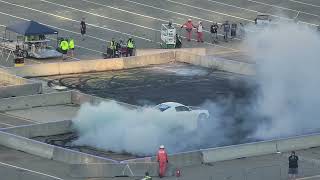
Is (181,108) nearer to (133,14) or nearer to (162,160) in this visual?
(162,160)

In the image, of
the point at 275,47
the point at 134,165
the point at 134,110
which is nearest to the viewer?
the point at 134,165

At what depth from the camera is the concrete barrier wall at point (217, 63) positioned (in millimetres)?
44156

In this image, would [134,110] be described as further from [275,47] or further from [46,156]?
[275,47]

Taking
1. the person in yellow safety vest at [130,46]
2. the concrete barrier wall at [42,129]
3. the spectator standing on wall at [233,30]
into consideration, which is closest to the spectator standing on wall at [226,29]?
the spectator standing on wall at [233,30]

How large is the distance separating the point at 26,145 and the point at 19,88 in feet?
25.8

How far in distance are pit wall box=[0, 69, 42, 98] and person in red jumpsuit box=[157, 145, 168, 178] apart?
11603mm

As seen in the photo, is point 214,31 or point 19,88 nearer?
point 19,88

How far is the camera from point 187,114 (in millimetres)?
34000

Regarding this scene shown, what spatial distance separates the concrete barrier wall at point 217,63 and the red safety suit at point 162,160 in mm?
16116

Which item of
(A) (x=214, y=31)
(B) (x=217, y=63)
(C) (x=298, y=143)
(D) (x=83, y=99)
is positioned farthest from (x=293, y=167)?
(A) (x=214, y=31)

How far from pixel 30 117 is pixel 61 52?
10711 millimetres

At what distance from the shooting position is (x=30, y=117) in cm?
3603

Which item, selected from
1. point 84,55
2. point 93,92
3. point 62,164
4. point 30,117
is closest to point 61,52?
point 84,55

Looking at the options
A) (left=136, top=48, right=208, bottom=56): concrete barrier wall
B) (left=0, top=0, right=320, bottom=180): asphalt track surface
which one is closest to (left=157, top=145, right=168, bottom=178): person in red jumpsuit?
(left=136, top=48, right=208, bottom=56): concrete barrier wall
